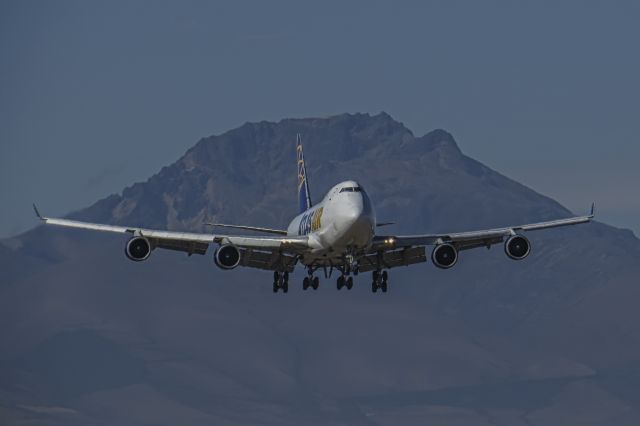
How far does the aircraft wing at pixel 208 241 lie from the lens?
106 meters

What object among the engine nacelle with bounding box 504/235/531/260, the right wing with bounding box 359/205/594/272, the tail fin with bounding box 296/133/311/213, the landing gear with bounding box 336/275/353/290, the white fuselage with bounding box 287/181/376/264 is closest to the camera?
the white fuselage with bounding box 287/181/376/264

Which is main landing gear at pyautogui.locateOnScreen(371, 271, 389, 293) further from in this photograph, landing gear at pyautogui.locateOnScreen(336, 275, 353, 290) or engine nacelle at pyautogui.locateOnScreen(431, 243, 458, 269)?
engine nacelle at pyautogui.locateOnScreen(431, 243, 458, 269)

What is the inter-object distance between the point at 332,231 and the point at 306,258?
19.7 feet

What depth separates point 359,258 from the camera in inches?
4232

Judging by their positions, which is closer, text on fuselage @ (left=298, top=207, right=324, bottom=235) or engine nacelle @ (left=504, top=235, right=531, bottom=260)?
engine nacelle @ (left=504, top=235, right=531, bottom=260)

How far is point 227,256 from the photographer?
105625mm

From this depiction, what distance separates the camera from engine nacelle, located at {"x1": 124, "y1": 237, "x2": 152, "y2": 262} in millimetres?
105938

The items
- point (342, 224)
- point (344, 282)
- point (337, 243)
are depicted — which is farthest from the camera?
point (344, 282)

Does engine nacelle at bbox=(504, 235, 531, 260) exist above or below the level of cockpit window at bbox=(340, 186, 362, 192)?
below

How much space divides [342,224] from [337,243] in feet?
6.29

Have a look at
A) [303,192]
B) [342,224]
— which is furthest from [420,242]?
[303,192]

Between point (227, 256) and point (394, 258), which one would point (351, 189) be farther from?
point (394, 258)

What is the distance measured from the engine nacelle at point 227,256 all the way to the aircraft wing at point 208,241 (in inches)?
23.3

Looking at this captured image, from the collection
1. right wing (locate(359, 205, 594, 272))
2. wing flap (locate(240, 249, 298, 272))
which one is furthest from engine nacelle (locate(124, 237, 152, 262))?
right wing (locate(359, 205, 594, 272))
